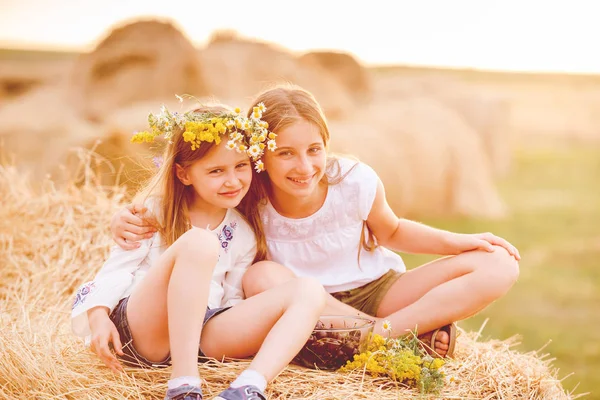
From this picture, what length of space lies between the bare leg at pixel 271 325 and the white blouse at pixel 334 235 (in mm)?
507

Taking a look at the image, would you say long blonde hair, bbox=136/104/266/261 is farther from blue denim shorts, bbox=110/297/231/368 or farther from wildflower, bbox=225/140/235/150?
blue denim shorts, bbox=110/297/231/368

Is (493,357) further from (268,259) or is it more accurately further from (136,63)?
(136,63)

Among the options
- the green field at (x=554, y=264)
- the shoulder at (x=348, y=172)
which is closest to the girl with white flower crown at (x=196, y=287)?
the shoulder at (x=348, y=172)

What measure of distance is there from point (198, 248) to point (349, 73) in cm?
779

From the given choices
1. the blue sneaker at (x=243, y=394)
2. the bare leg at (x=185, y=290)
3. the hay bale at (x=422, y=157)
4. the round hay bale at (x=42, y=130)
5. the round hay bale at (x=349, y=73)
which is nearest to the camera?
the blue sneaker at (x=243, y=394)

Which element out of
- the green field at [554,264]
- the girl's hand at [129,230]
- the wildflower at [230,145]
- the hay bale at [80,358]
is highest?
the wildflower at [230,145]

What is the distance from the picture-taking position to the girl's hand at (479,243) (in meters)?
2.87

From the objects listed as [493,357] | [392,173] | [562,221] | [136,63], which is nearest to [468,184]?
[392,173]

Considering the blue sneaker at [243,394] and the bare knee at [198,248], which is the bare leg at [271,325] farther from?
the bare knee at [198,248]

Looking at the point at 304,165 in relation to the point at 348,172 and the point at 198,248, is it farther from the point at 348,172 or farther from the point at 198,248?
the point at 198,248

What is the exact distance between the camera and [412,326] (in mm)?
2812

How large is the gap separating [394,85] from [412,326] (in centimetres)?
843

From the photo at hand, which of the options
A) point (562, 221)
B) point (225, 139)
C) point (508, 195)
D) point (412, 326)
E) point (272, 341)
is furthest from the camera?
point (508, 195)

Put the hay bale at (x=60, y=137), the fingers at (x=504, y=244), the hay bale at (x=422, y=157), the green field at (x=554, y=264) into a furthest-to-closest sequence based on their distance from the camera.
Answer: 1. the hay bale at (x=422, y=157)
2. the green field at (x=554, y=264)
3. the hay bale at (x=60, y=137)
4. the fingers at (x=504, y=244)
